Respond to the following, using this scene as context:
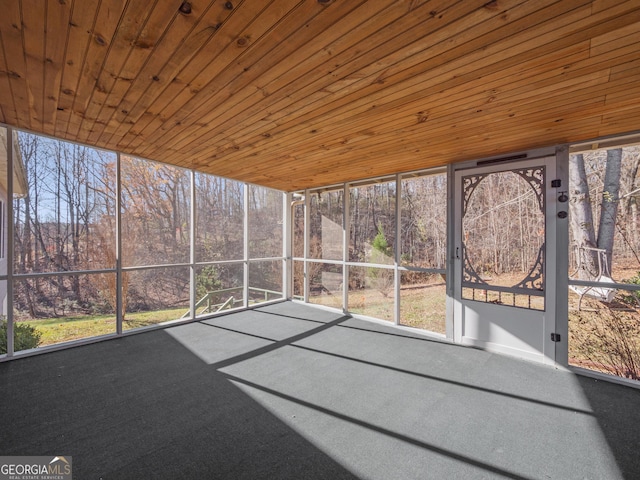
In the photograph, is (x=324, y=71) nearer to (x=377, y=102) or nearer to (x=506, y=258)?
(x=377, y=102)

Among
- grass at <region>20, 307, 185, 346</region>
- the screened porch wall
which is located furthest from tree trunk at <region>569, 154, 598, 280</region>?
grass at <region>20, 307, 185, 346</region>

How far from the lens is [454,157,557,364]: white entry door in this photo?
10.5ft

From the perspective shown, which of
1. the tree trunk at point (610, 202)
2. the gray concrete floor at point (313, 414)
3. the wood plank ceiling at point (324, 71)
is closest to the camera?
the wood plank ceiling at point (324, 71)

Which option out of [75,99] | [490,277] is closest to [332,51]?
[75,99]

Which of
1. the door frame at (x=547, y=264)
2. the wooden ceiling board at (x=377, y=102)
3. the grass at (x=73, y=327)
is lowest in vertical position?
the grass at (x=73, y=327)

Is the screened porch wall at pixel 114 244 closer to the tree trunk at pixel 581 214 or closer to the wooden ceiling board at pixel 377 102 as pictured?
the wooden ceiling board at pixel 377 102

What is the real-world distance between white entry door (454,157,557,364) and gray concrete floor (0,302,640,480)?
0.31 m

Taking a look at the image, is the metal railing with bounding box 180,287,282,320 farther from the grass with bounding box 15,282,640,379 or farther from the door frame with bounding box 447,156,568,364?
the door frame with bounding box 447,156,568,364

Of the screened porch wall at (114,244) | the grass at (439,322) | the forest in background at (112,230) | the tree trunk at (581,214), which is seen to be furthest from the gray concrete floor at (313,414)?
the forest in background at (112,230)

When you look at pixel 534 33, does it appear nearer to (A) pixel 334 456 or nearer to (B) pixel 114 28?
(B) pixel 114 28

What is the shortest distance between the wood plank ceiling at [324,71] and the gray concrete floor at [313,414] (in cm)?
248

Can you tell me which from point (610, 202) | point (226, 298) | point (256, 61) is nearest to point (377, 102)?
point (256, 61)

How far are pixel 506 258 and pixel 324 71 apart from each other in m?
3.24

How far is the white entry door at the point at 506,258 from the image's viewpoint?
3.21 m
